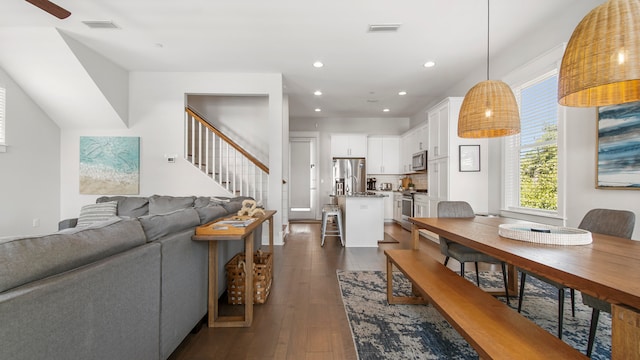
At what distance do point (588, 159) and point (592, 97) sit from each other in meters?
1.67

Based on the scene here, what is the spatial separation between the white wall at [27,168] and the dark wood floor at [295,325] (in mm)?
3900

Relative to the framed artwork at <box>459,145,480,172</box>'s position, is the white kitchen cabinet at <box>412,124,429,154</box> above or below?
above

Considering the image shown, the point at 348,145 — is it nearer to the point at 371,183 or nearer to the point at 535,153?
the point at 371,183

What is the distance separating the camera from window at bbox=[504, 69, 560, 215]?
316 centimetres

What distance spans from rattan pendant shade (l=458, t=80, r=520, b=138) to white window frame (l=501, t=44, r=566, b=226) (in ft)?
4.58

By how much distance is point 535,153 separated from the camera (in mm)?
3436

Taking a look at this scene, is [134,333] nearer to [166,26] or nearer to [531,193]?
[166,26]

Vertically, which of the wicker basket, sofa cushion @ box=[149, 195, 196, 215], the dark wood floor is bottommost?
the dark wood floor

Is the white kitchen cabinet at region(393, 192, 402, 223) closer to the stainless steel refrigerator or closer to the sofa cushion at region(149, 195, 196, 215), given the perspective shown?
the stainless steel refrigerator

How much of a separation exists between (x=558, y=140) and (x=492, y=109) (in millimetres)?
1674

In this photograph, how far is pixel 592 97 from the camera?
57.7 inches

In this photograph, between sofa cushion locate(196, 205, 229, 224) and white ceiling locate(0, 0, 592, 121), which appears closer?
sofa cushion locate(196, 205, 229, 224)

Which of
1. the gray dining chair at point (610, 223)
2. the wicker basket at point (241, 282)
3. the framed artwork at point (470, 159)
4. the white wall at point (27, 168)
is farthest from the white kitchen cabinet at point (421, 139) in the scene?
the white wall at point (27, 168)

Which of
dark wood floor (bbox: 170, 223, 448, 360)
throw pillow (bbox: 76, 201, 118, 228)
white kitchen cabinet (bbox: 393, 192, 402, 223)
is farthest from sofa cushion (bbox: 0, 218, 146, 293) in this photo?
white kitchen cabinet (bbox: 393, 192, 402, 223)
